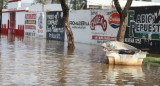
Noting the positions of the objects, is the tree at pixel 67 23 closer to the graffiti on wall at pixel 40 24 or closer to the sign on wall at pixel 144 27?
the sign on wall at pixel 144 27

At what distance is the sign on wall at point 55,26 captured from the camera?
1561 inches

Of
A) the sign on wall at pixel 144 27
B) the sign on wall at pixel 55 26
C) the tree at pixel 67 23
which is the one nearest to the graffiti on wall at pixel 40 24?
the sign on wall at pixel 55 26

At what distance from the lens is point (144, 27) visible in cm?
2683

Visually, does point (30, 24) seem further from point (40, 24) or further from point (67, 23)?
point (67, 23)

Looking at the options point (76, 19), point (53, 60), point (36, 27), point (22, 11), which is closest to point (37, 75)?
point (53, 60)

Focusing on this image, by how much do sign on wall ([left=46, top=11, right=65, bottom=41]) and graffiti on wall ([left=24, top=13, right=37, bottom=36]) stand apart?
12.7 feet

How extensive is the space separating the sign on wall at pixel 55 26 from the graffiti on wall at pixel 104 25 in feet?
19.4

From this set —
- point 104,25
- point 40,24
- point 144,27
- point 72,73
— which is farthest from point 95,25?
point 72,73

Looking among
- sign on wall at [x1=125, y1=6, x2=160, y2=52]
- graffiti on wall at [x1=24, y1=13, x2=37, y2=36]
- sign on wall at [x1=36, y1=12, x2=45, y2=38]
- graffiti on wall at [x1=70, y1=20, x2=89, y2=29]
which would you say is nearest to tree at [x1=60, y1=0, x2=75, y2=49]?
sign on wall at [x1=125, y1=6, x2=160, y2=52]

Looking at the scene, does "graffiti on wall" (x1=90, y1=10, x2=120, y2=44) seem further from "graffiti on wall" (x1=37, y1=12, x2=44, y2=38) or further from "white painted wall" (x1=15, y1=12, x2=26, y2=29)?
"white painted wall" (x1=15, y1=12, x2=26, y2=29)

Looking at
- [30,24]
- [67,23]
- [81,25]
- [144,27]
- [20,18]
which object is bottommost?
[30,24]

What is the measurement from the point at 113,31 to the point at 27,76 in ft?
56.0

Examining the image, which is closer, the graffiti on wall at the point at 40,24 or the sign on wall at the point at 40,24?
the sign on wall at the point at 40,24

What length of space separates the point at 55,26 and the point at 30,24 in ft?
24.2
